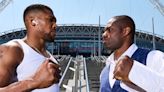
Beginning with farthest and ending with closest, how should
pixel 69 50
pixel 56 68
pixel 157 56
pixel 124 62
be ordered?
pixel 69 50
pixel 157 56
pixel 56 68
pixel 124 62

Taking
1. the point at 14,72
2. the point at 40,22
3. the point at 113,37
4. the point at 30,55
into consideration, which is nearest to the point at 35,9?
the point at 40,22

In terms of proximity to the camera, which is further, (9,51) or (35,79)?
(9,51)

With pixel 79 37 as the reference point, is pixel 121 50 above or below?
above

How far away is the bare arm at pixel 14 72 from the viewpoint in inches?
82.5

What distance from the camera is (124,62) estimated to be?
6.13 ft

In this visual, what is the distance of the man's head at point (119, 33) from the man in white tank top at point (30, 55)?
562 millimetres

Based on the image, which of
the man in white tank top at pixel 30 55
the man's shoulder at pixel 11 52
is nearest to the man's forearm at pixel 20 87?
the man in white tank top at pixel 30 55

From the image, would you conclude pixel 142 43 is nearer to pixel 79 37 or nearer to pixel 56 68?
pixel 79 37

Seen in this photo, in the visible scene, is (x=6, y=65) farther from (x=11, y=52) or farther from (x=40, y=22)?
(x=40, y=22)

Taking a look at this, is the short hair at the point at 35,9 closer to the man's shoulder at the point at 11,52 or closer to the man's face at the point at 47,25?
the man's face at the point at 47,25

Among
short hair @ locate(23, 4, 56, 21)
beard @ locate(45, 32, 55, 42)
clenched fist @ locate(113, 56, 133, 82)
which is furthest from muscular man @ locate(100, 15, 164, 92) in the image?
clenched fist @ locate(113, 56, 133, 82)

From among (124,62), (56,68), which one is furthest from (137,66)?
(56,68)

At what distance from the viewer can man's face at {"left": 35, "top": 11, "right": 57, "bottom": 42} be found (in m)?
2.59

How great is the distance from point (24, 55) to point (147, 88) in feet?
Answer: 3.01
